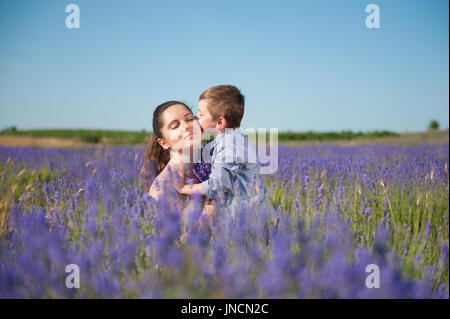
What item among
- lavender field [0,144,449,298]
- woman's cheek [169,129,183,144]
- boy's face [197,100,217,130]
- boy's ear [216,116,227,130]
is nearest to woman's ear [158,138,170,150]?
woman's cheek [169,129,183,144]

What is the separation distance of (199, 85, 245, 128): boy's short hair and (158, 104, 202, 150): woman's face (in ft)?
0.62

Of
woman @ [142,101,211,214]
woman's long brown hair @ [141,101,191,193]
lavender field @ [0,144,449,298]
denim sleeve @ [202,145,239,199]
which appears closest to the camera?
lavender field @ [0,144,449,298]

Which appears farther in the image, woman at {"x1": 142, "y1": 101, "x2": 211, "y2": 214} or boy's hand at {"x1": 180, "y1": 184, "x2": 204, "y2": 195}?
woman at {"x1": 142, "y1": 101, "x2": 211, "y2": 214}

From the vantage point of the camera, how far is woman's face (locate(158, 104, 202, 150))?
218cm

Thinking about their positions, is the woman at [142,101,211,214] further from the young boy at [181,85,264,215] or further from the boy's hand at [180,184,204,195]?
the young boy at [181,85,264,215]

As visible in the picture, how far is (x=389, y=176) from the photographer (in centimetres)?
324

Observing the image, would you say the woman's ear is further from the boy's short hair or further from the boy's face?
the boy's short hair

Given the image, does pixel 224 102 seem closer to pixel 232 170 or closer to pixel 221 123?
pixel 221 123

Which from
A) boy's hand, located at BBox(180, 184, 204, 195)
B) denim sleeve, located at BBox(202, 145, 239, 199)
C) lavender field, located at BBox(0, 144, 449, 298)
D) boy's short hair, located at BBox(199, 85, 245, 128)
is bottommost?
lavender field, located at BBox(0, 144, 449, 298)

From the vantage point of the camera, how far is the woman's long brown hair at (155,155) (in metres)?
2.35

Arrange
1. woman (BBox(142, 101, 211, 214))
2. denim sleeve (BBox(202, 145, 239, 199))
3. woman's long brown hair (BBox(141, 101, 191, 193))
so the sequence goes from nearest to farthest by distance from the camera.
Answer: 1. denim sleeve (BBox(202, 145, 239, 199))
2. woman (BBox(142, 101, 211, 214))
3. woman's long brown hair (BBox(141, 101, 191, 193))

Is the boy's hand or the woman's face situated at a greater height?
the woman's face

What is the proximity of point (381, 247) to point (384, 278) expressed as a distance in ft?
1.33
